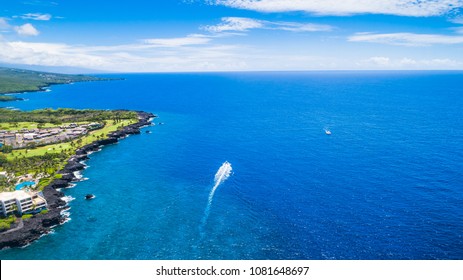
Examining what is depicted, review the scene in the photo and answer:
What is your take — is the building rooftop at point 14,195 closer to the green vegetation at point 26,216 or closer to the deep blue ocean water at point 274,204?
the green vegetation at point 26,216

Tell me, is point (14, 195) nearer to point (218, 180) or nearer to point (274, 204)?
point (218, 180)

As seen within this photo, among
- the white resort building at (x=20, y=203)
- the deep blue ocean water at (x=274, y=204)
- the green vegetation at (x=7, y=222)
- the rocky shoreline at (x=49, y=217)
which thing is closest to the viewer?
the deep blue ocean water at (x=274, y=204)

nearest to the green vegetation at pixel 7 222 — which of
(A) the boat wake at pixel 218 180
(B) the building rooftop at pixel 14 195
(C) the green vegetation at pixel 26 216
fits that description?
(C) the green vegetation at pixel 26 216

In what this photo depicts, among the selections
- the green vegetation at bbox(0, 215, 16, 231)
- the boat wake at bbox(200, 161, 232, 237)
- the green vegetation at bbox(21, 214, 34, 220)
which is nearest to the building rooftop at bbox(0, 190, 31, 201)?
the green vegetation at bbox(21, 214, 34, 220)

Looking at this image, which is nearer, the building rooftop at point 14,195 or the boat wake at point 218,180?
the boat wake at point 218,180

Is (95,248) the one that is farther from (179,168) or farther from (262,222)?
(179,168)
